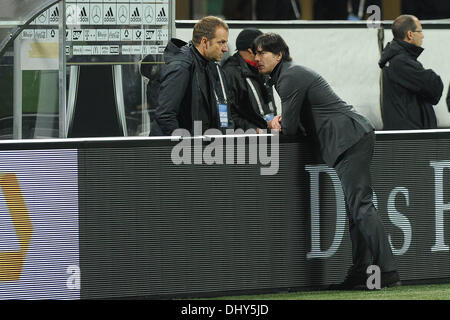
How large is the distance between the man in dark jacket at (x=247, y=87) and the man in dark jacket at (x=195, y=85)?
81cm

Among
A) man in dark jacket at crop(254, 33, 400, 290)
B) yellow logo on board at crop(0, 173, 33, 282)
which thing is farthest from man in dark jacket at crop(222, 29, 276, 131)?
yellow logo on board at crop(0, 173, 33, 282)

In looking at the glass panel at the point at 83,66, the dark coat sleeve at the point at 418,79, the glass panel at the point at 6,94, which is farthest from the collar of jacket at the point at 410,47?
the glass panel at the point at 6,94

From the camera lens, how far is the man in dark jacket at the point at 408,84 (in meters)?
10.2

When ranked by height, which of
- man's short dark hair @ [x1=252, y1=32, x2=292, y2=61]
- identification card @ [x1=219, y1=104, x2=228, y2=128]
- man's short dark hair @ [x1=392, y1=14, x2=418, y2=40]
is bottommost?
identification card @ [x1=219, y1=104, x2=228, y2=128]

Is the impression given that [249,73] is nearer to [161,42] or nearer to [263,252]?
[161,42]

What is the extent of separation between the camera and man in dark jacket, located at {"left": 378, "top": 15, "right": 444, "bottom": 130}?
1024cm

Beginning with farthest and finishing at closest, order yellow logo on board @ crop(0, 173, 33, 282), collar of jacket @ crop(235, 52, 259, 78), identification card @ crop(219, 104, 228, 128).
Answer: collar of jacket @ crop(235, 52, 259, 78) → identification card @ crop(219, 104, 228, 128) → yellow logo on board @ crop(0, 173, 33, 282)

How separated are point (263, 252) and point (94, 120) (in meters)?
2.81

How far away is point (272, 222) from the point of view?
337 inches

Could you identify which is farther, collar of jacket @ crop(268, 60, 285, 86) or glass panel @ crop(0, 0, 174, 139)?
glass panel @ crop(0, 0, 174, 139)

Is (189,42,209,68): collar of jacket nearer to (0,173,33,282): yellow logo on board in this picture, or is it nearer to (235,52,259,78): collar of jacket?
(235,52,259,78): collar of jacket

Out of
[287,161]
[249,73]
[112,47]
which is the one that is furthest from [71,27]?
[287,161]

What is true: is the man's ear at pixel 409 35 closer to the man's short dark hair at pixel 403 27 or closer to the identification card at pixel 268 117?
the man's short dark hair at pixel 403 27

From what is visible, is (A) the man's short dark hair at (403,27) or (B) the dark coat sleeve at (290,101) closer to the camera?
(B) the dark coat sleeve at (290,101)
